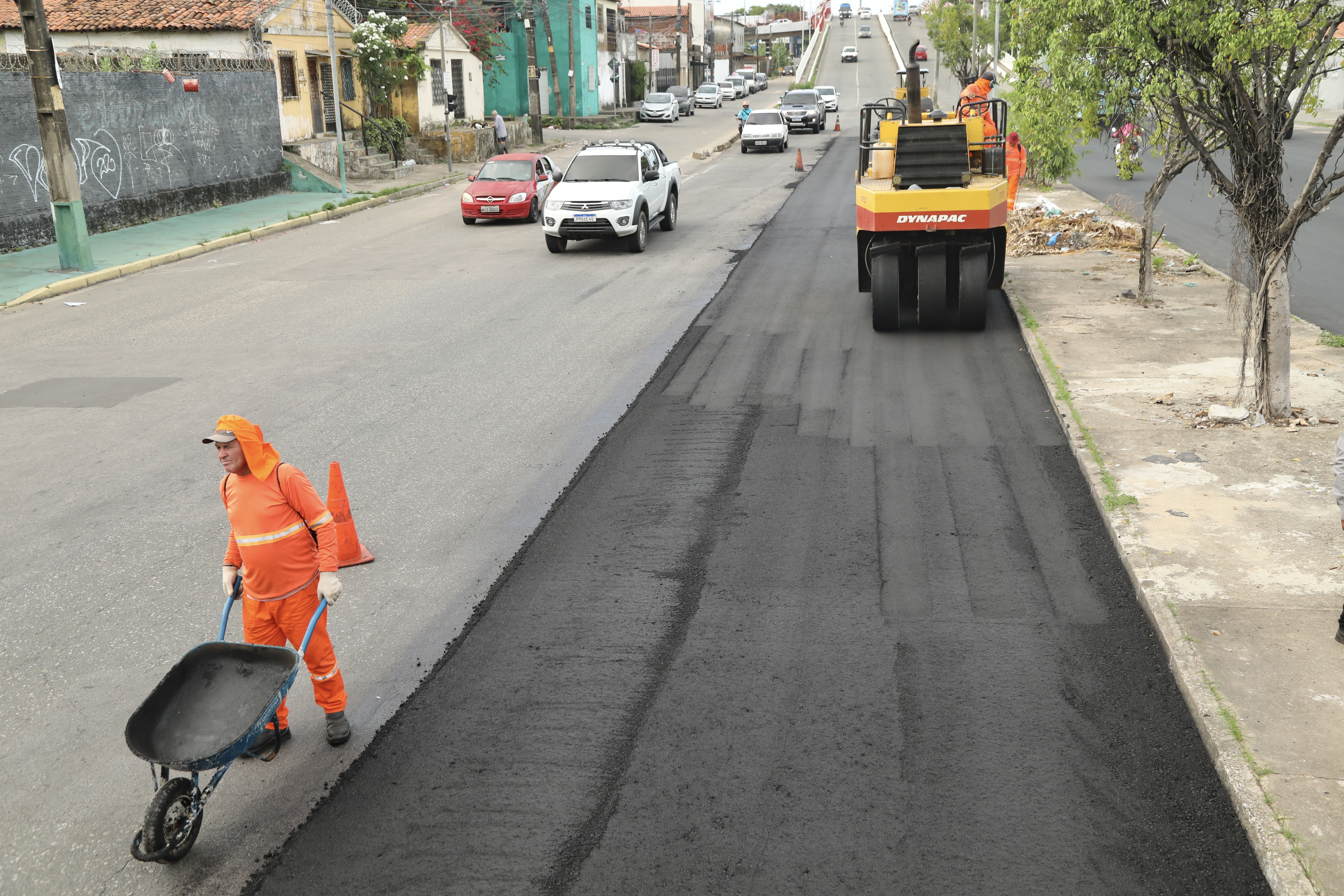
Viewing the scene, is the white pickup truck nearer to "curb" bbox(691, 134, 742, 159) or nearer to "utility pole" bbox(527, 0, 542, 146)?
"curb" bbox(691, 134, 742, 159)

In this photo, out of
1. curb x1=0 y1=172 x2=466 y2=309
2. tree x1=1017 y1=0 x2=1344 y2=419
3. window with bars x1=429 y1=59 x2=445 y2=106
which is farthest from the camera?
window with bars x1=429 y1=59 x2=445 y2=106

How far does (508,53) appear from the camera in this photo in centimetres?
6356

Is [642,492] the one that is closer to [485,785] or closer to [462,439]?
[462,439]

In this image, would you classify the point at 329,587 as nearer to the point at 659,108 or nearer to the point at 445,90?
the point at 445,90

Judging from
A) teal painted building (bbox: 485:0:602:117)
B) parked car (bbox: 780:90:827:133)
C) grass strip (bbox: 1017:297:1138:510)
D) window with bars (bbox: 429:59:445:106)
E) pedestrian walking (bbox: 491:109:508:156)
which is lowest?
grass strip (bbox: 1017:297:1138:510)

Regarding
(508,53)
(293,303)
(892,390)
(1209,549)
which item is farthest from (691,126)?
(1209,549)

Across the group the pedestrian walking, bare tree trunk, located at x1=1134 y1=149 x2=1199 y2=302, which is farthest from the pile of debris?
the pedestrian walking

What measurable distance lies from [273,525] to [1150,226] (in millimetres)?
13180

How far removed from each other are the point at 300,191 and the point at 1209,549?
28768 millimetres

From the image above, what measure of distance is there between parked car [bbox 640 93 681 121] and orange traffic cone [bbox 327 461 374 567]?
60569 millimetres

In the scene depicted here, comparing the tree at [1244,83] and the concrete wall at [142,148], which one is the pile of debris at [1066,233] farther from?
the concrete wall at [142,148]

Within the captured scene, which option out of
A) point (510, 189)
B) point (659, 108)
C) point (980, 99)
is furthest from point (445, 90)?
point (980, 99)

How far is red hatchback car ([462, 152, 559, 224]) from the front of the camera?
2539cm

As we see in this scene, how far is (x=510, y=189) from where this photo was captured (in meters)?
25.7
